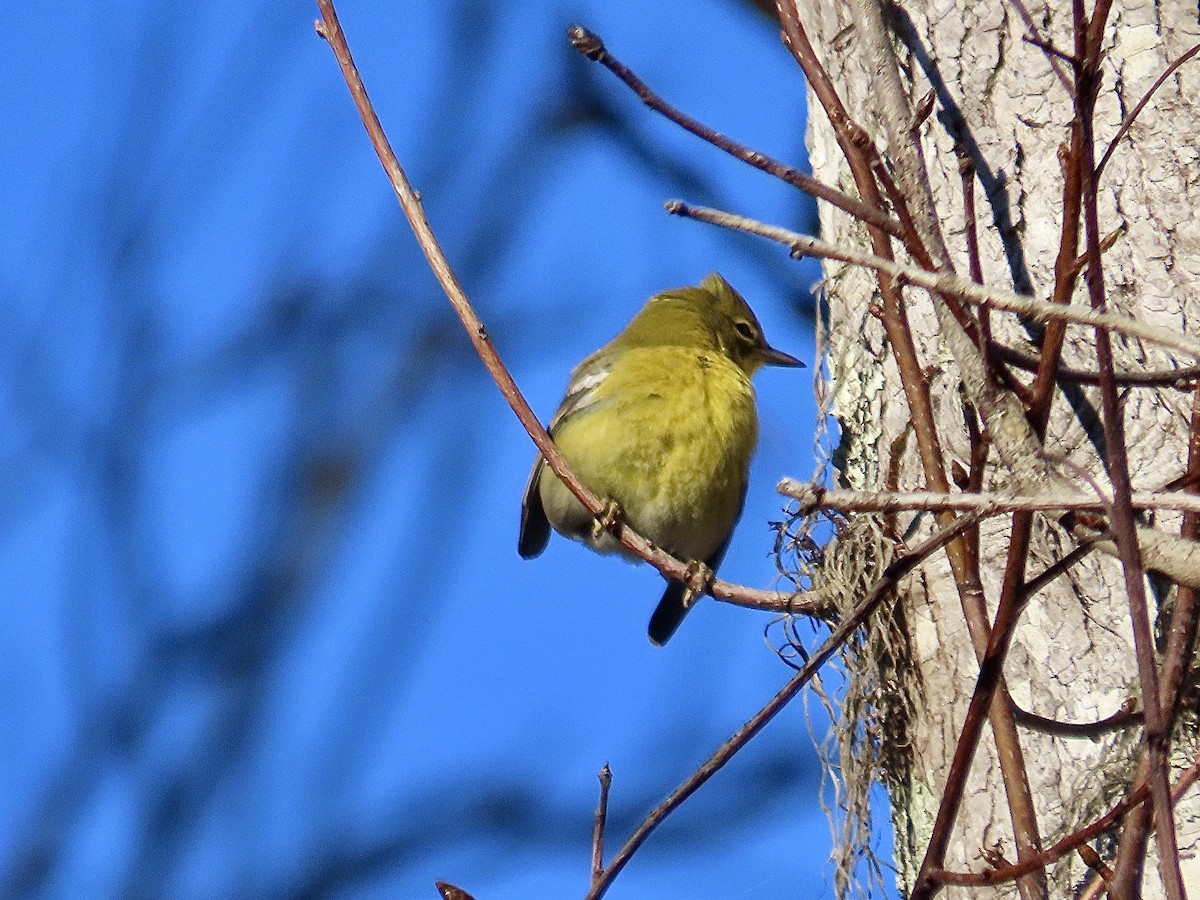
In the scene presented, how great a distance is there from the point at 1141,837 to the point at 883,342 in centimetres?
176

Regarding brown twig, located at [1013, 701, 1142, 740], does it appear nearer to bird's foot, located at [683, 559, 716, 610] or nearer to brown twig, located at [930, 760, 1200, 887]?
brown twig, located at [930, 760, 1200, 887]

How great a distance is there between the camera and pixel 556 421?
180 inches

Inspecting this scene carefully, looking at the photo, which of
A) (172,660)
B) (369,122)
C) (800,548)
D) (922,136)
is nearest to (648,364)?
(800,548)

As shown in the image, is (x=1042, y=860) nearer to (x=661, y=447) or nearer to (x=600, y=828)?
(x=600, y=828)

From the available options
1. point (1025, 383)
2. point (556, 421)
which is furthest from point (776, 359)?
point (1025, 383)

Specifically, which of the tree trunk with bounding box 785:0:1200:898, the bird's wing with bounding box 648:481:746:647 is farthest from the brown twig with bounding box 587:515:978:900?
the bird's wing with bounding box 648:481:746:647

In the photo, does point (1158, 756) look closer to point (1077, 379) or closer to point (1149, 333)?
point (1149, 333)

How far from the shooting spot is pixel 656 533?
4.39 metres

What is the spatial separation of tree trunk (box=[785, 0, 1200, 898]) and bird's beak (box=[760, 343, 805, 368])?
A: 1360 mm

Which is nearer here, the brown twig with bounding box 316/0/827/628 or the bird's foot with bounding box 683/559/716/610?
the brown twig with bounding box 316/0/827/628

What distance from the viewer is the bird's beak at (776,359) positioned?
5.08 meters

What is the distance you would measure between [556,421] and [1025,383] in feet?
5.99

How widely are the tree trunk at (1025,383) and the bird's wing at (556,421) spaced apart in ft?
3.32

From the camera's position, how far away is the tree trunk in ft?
9.27
